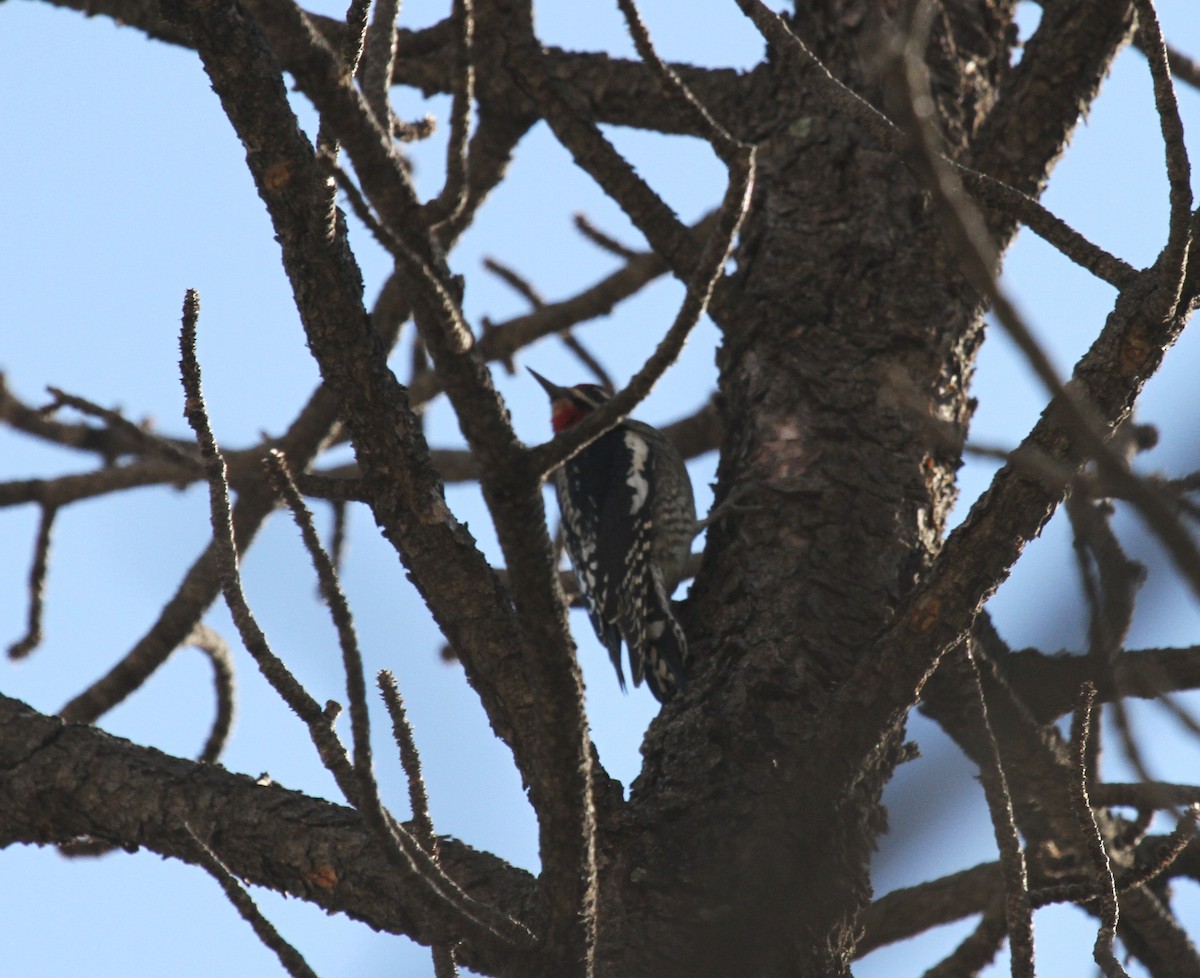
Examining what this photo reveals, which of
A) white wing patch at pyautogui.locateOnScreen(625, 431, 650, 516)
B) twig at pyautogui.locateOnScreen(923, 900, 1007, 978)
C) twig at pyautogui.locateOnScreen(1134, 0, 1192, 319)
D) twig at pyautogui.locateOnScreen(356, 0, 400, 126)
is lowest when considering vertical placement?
twig at pyautogui.locateOnScreen(923, 900, 1007, 978)

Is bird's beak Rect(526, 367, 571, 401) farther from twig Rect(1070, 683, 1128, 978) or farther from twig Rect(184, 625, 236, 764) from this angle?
twig Rect(1070, 683, 1128, 978)

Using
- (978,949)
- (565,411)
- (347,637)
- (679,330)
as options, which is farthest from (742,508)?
(565,411)

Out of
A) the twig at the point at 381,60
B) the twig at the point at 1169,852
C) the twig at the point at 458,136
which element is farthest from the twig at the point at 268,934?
the twig at the point at 1169,852

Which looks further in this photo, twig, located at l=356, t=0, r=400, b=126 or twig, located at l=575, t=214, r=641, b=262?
twig, located at l=575, t=214, r=641, b=262

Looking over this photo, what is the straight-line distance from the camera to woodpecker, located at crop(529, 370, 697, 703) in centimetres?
485

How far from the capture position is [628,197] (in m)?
3.79

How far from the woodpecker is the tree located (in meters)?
0.93

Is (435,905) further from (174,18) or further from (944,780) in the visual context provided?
(174,18)

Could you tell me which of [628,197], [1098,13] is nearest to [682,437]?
[628,197]

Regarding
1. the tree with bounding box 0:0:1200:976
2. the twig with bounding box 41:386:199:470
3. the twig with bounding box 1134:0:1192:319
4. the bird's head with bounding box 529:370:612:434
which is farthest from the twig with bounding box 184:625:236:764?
the twig with bounding box 1134:0:1192:319

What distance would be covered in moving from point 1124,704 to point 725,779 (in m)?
1.23

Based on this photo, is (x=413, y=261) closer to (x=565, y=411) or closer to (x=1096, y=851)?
(x=1096, y=851)

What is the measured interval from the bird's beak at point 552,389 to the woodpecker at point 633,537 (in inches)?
23.8

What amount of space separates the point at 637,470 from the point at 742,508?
2.27 metres
